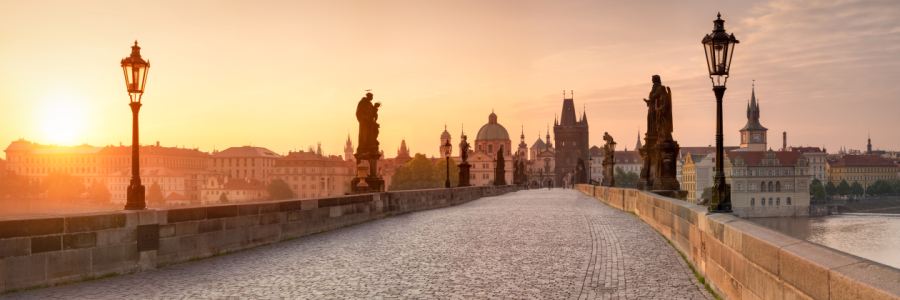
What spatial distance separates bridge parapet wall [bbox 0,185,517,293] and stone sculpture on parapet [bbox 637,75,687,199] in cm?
1098

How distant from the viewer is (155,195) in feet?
465

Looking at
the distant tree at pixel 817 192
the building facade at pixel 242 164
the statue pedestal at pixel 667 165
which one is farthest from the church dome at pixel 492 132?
the statue pedestal at pixel 667 165

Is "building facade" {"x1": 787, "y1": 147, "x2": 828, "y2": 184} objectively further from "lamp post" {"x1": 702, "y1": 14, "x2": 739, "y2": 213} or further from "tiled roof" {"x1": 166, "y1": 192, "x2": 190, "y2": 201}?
"lamp post" {"x1": 702, "y1": 14, "x2": 739, "y2": 213}

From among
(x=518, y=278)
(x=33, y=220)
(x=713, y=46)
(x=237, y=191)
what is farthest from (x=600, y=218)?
(x=237, y=191)

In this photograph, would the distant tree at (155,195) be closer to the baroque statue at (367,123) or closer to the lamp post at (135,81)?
the baroque statue at (367,123)

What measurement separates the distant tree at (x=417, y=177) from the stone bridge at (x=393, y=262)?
106400mm

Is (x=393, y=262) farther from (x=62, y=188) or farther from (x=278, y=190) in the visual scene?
(x=62, y=188)

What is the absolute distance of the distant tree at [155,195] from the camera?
141 meters

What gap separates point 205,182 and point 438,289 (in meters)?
166

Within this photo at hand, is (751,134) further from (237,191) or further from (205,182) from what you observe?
(205,182)

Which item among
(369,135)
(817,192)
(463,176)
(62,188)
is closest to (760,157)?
(817,192)

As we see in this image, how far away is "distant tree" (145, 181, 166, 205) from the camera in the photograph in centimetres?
14075

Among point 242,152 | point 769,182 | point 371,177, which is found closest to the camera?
point 371,177

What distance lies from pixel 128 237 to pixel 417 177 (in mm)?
111283
